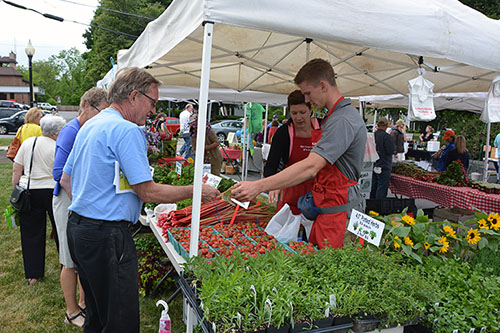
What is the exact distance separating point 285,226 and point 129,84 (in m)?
1.62

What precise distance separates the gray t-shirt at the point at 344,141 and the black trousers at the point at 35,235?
132 inches

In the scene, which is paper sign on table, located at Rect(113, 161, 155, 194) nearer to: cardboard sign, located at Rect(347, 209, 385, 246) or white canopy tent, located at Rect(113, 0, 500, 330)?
white canopy tent, located at Rect(113, 0, 500, 330)

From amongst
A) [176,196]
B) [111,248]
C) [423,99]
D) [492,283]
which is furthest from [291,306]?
[423,99]

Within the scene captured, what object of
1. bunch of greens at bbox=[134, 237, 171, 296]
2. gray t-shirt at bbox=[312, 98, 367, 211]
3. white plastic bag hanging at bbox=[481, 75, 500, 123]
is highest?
white plastic bag hanging at bbox=[481, 75, 500, 123]

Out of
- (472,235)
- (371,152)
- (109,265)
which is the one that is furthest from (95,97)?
(371,152)

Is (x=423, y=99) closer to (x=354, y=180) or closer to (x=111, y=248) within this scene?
(x=354, y=180)

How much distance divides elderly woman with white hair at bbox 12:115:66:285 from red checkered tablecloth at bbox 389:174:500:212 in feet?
19.5

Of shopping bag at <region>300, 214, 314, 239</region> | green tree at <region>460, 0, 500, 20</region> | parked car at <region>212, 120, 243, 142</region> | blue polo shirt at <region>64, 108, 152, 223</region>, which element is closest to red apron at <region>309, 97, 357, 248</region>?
shopping bag at <region>300, 214, 314, 239</region>

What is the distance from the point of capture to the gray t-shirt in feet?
7.09

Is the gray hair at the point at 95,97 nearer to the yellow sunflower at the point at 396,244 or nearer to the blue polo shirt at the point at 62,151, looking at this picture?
the blue polo shirt at the point at 62,151

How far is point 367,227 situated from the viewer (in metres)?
2.17

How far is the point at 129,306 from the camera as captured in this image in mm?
1963

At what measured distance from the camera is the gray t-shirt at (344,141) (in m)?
2.16

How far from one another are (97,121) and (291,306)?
54.9 inches
